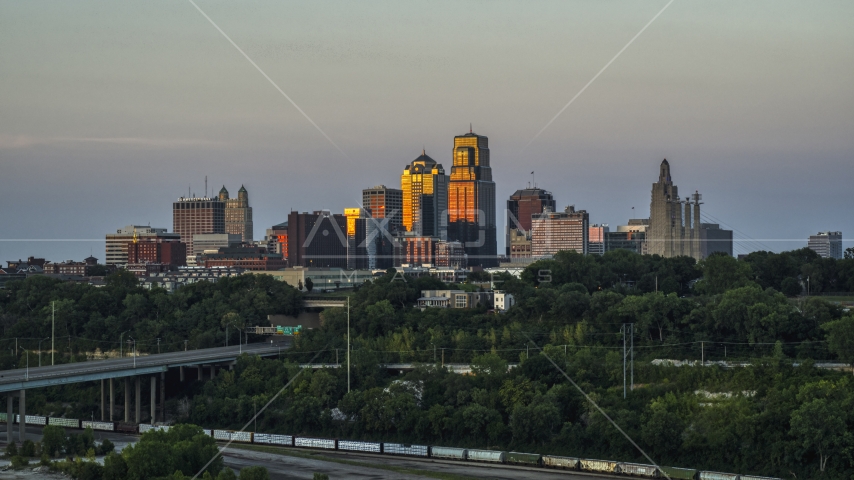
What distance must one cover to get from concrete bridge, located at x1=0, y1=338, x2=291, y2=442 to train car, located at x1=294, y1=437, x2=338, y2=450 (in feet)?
38.0

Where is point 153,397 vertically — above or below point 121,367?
below

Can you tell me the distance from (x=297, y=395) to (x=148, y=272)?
10841cm

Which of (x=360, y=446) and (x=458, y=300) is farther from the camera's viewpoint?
(x=458, y=300)

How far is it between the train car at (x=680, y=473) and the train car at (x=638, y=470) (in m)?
0.38

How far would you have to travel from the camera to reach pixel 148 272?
16550 centimetres

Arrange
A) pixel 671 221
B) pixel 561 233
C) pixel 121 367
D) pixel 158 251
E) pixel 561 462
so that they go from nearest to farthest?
pixel 561 462
pixel 121 367
pixel 671 221
pixel 158 251
pixel 561 233

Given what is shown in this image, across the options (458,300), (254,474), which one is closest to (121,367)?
(458,300)

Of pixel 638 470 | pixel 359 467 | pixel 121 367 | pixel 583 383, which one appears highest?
pixel 121 367

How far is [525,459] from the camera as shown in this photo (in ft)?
169

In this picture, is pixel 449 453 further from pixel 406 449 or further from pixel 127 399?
pixel 127 399

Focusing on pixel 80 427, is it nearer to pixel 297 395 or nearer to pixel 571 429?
pixel 297 395

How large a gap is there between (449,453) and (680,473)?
35.8 ft

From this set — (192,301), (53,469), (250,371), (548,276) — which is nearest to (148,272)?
(192,301)

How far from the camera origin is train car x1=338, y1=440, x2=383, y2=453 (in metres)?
55.2
